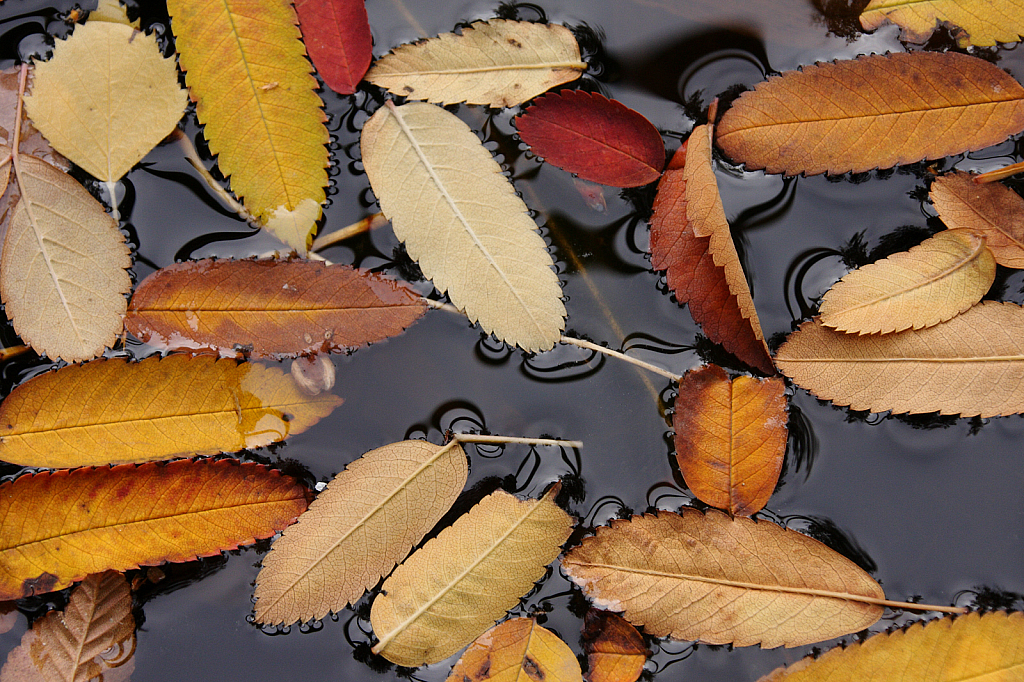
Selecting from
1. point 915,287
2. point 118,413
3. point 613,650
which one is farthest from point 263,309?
point 915,287

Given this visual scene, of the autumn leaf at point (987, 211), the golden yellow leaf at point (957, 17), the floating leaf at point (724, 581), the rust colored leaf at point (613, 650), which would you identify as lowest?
the rust colored leaf at point (613, 650)

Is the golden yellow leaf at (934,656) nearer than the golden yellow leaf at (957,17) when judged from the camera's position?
Yes

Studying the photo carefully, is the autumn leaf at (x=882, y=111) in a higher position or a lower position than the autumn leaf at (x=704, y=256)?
higher

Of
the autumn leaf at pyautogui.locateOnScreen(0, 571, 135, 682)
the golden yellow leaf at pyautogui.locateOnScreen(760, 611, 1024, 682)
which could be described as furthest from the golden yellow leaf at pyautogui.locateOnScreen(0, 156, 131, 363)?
the golden yellow leaf at pyautogui.locateOnScreen(760, 611, 1024, 682)

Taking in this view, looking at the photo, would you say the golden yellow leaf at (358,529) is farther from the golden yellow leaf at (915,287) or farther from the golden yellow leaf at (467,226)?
the golden yellow leaf at (915,287)

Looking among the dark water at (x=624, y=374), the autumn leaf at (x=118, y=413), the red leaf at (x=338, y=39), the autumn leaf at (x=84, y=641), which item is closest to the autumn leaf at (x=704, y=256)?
the dark water at (x=624, y=374)

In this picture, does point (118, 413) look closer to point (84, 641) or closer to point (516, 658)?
point (84, 641)
